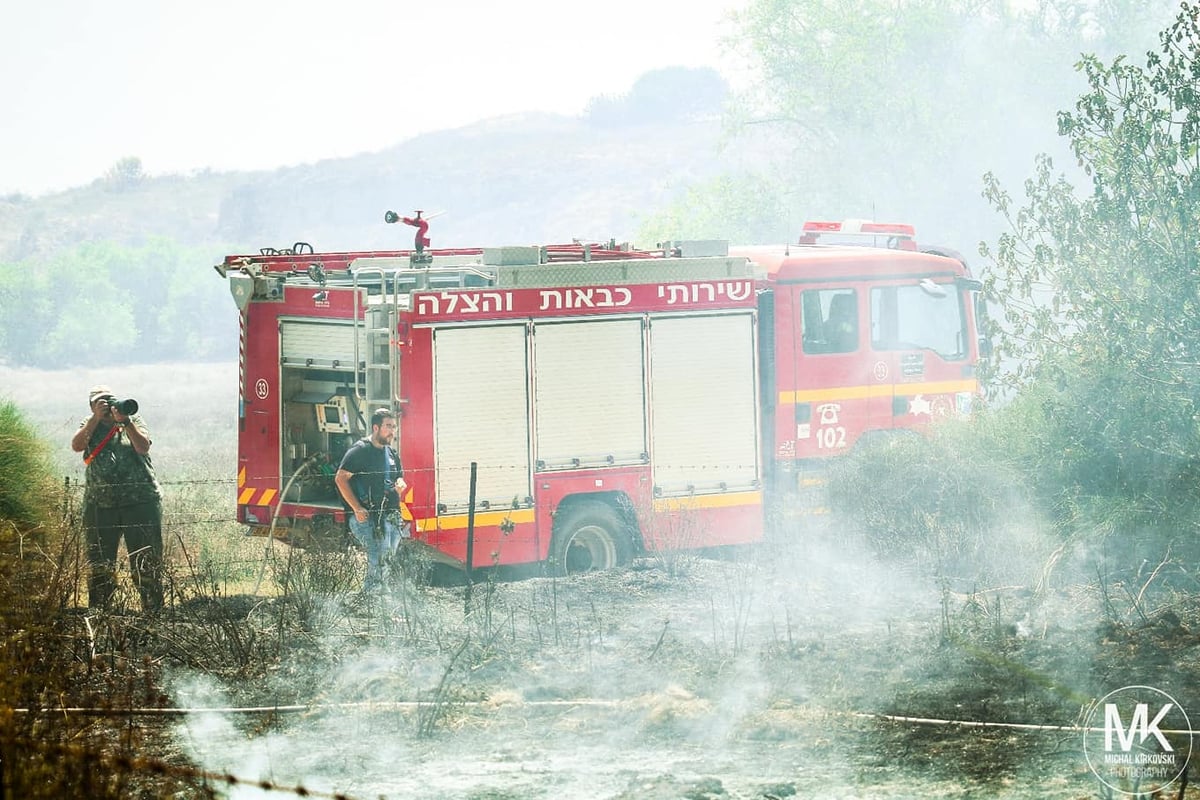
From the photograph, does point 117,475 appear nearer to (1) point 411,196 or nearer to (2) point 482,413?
(2) point 482,413

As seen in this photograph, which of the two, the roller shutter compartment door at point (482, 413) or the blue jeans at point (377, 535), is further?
the roller shutter compartment door at point (482, 413)

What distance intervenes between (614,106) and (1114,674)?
125 metres

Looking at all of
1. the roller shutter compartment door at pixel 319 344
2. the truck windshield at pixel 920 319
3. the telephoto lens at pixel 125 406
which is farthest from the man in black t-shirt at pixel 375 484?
the truck windshield at pixel 920 319

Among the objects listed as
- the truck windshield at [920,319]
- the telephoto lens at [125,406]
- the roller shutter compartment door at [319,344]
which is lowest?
the telephoto lens at [125,406]

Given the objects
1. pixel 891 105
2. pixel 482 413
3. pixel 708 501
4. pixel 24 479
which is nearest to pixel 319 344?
pixel 482 413

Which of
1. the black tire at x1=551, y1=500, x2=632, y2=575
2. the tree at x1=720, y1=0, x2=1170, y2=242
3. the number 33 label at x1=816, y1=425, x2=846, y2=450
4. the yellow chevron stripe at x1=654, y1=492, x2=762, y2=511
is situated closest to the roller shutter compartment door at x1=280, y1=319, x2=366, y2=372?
the black tire at x1=551, y1=500, x2=632, y2=575

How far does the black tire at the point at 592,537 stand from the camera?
12.1 m

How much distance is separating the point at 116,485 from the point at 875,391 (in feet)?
22.6

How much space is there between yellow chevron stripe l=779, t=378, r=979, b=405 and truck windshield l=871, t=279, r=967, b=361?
0.29 metres

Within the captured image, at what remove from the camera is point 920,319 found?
14477 millimetres

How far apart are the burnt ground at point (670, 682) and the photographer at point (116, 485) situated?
112cm

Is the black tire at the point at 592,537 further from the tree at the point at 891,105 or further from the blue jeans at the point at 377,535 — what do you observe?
the tree at the point at 891,105

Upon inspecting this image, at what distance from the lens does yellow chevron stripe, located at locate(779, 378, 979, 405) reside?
13664 millimetres

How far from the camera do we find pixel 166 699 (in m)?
8.66
